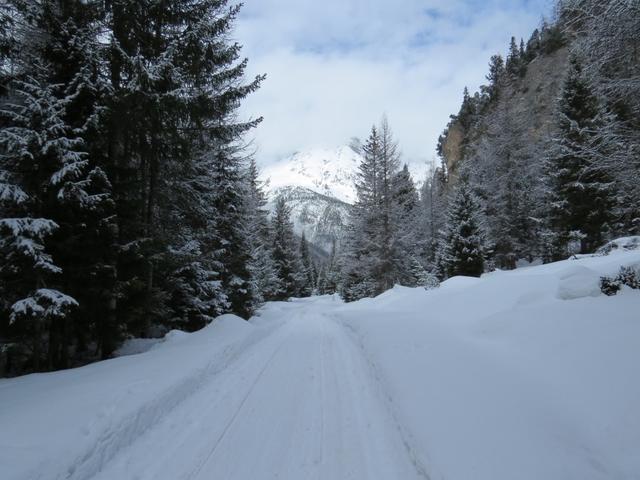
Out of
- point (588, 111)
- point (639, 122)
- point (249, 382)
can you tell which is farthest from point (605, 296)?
→ point (588, 111)

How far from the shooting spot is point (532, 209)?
24.8m

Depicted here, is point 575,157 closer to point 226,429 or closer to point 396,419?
point 396,419

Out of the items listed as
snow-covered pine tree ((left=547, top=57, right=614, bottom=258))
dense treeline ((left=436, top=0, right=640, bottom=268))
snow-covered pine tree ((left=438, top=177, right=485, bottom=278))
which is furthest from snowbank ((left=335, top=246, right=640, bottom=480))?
snow-covered pine tree ((left=438, top=177, right=485, bottom=278))

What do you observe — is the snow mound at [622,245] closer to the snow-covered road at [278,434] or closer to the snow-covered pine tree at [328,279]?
the snow-covered road at [278,434]

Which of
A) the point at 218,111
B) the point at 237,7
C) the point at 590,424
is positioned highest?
the point at 237,7

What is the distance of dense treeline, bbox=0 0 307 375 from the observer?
21.2 ft

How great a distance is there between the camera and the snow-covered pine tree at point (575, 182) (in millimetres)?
17641

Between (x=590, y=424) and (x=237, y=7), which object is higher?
(x=237, y=7)

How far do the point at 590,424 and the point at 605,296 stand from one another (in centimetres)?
313

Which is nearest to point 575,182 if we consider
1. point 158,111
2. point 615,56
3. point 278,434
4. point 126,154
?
point 615,56

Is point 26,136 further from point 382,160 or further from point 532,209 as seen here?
point 532,209

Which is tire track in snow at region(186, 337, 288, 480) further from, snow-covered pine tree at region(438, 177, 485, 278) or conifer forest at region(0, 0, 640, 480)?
snow-covered pine tree at region(438, 177, 485, 278)

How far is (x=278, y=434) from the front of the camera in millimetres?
4238

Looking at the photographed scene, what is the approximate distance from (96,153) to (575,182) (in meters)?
21.0
